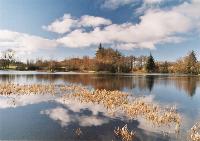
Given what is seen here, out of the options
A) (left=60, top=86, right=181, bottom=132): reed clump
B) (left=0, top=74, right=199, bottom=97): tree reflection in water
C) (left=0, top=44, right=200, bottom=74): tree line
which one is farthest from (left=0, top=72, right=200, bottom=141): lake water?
(left=0, top=44, right=200, bottom=74): tree line

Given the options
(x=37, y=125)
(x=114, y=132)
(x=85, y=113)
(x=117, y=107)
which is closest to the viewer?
(x=114, y=132)

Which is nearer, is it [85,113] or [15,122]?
[15,122]

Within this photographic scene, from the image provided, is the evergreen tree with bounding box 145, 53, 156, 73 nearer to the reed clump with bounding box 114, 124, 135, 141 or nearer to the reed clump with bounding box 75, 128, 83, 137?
the reed clump with bounding box 114, 124, 135, 141

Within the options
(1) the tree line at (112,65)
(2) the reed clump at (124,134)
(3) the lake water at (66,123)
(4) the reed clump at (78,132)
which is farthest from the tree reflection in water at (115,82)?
(1) the tree line at (112,65)

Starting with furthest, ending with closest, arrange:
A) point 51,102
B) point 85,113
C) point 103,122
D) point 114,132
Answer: point 51,102 → point 85,113 → point 103,122 → point 114,132

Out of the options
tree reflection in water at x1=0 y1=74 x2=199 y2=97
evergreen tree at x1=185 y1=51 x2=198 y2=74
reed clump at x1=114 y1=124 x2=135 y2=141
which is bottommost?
reed clump at x1=114 y1=124 x2=135 y2=141

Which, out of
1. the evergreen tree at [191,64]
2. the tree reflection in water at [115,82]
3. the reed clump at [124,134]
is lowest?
the reed clump at [124,134]

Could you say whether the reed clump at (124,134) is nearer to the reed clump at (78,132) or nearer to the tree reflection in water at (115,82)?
the reed clump at (78,132)

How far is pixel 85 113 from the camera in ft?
70.0

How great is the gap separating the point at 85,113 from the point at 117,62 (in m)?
118

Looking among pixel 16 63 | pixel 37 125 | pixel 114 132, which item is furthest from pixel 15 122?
pixel 16 63

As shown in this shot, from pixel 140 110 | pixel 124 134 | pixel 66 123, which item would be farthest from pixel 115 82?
pixel 124 134

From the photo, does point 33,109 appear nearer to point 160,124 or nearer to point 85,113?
point 85,113

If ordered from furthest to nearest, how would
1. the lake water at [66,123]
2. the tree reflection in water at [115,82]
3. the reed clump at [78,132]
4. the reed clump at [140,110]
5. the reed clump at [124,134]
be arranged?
the tree reflection in water at [115,82], the reed clump at [140,110], the reed clump at [78,132], the lake water at [66,123], the reed clump at [124,134]
